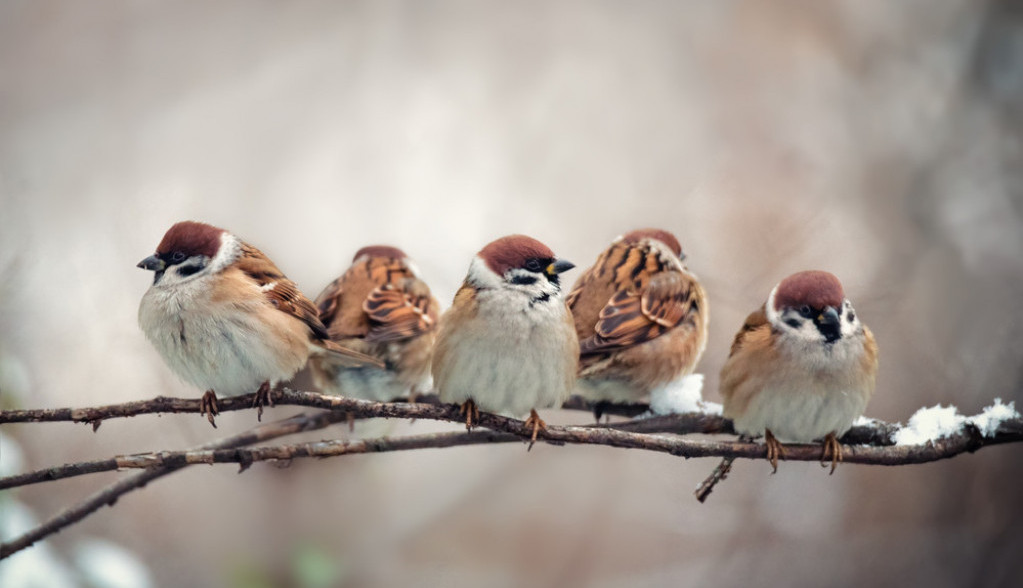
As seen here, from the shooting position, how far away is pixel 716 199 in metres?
3.60

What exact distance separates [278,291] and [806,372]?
1.11 m

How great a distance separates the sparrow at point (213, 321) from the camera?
181 centimetres

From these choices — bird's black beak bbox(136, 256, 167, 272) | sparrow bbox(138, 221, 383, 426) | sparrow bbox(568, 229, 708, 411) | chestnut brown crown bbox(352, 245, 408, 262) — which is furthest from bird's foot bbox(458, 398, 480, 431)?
chestnut brown crown bbox(352, 245, 408, 262)

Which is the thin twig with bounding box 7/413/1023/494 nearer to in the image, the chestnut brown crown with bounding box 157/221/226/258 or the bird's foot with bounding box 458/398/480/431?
the bird's foot with bounding box 458/398/480/431

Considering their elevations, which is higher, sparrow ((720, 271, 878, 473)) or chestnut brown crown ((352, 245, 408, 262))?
sparrow ((720, 271, 878, 473))

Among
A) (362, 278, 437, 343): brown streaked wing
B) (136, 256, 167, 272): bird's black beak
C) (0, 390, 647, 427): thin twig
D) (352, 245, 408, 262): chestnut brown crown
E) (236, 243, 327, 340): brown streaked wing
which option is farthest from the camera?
(352, 245, 408, 262): chestnut brown crown

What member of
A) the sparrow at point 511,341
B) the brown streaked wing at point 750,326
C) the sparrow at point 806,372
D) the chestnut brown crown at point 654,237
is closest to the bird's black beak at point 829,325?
the sparrow at point 806,372

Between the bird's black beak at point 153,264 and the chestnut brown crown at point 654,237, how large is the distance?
127 cm

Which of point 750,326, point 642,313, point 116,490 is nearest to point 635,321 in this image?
point 642,313

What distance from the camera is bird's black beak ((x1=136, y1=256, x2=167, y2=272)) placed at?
5.77 ft

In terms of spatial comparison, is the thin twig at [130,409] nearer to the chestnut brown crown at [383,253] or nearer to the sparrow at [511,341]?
the sparrow at [511,341]

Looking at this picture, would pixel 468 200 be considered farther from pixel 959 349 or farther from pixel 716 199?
pixel 959 349

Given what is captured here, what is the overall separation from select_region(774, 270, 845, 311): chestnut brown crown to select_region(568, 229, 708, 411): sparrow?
1.57 ft

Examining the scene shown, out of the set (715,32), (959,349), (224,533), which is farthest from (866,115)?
(224,533)
